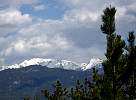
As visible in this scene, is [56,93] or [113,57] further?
[56,93]

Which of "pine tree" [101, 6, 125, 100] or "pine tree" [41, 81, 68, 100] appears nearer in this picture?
"pine tree" [101, 6, 125, 100]

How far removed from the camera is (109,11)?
35906mm

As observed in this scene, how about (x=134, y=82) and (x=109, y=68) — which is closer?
(x=109, y=68)

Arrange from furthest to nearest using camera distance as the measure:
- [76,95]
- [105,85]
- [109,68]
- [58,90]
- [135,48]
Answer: [58,90]
[76,95]
[135,48]
[105,85]
[109,68]

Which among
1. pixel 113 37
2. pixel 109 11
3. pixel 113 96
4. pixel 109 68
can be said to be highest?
pixel 109 11

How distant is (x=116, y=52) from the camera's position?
114 feet

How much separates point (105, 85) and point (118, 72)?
360cm

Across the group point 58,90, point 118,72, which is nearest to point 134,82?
point 118,72

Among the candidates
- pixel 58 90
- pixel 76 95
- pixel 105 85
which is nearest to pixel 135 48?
pixel 105 85

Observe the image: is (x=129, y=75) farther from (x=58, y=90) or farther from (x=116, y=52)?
(x=58, y=90)

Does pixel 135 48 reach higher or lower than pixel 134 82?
higher

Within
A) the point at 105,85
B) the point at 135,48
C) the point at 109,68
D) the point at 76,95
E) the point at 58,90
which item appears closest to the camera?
the point at 109,68

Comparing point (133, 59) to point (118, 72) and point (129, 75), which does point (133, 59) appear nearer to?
point (129, 75)

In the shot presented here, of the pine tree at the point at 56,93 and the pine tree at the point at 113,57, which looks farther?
the pine tree at the point at 56,93
